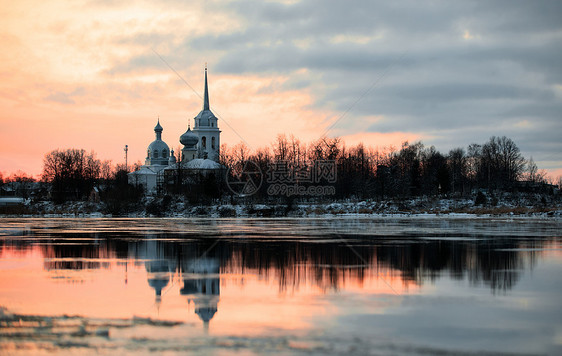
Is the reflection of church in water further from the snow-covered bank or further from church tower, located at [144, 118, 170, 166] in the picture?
church tower, located at [144, 118, 170, 166]

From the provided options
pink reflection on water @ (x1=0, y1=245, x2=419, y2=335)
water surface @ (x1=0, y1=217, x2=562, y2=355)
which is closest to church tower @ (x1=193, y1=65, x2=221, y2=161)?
water surface @ (x1=0, y1=217, x2=562, y2=355)

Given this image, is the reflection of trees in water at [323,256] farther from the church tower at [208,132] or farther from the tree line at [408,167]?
the church tower at [208,132]

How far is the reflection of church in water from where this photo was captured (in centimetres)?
1310

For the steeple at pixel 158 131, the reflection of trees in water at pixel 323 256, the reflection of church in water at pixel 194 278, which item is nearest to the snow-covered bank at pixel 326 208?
the reflection of trees in water at pixel 323 256

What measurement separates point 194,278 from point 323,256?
21.5 ft

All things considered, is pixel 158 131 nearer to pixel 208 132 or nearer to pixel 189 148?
pixel 208 132

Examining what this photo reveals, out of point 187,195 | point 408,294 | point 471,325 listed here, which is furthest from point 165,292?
point 187,195

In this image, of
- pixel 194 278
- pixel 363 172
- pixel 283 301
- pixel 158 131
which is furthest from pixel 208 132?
pixel 283 301

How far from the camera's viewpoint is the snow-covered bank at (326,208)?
79.1m

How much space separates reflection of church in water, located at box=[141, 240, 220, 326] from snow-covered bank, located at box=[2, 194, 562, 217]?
5536 centimetres

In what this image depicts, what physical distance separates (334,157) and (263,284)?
94456 mm

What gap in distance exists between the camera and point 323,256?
875 inches

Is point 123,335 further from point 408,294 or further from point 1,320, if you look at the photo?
point 408,294

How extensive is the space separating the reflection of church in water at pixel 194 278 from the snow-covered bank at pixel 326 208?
55.4 m
